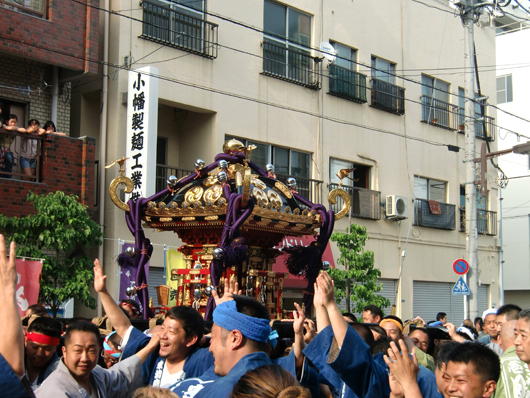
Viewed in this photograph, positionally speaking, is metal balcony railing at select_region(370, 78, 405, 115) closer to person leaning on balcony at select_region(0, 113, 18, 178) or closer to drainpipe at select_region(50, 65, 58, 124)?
drainpipe at select_region(50, 65, 58, 124)

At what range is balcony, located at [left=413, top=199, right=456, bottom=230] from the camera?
20625mm

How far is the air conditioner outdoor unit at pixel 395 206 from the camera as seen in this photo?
19250 mm

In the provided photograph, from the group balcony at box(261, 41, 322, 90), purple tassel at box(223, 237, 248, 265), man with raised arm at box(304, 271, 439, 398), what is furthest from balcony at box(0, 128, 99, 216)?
man with raised arm at box(304, 271, 439, 398)

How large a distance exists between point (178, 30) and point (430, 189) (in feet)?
34.5


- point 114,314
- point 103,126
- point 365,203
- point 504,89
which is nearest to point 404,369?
point 114,314

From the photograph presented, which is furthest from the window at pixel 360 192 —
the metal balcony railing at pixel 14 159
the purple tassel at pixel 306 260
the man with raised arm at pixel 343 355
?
the man with raised arm at pixel 343 355

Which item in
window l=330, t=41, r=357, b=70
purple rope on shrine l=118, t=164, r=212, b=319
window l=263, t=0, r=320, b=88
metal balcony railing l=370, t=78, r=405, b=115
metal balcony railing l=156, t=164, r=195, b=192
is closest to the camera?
purple rope on shrine l=118, t=164, r=212, b=319

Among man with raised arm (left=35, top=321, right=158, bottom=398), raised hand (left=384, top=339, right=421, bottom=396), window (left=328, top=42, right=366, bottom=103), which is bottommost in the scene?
man with raised arm (left=35, top=321, right=158, bottom=398)

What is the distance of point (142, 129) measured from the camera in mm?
12922

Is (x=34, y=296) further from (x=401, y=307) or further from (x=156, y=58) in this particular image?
(x=401, y=307)

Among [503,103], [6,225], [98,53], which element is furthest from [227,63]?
[503,103]

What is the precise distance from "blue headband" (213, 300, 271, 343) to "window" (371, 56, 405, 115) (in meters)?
16.9

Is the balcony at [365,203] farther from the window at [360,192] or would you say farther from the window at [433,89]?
the window at [433,89]

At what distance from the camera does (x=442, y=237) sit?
21.5m
